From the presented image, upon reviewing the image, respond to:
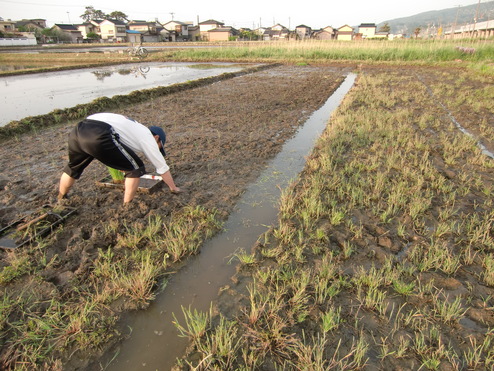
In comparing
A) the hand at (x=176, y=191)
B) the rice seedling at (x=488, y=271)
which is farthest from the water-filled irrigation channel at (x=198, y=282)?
the rice seedling at (x=488, y=271)

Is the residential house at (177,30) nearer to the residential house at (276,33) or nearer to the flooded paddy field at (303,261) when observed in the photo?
the residential house at (276,33)

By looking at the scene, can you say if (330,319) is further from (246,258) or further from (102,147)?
(102,147)

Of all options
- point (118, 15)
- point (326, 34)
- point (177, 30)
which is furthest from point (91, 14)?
point (326, 34)

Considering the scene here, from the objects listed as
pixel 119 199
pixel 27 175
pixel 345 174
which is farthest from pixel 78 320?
pixel 345 174

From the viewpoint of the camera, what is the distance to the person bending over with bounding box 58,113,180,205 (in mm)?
2684

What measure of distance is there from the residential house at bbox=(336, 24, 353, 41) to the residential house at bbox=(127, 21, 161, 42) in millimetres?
37447

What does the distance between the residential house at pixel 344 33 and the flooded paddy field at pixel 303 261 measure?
216 ft

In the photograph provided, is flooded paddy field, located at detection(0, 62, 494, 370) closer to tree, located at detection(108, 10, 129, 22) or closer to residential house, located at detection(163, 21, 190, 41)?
residential house, located at detection(163, 21, 190, 41)

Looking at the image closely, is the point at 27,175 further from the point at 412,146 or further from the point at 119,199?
the point at 412,146

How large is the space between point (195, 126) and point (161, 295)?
4922mm

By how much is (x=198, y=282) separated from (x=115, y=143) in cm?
151

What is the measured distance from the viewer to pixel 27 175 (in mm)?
4227

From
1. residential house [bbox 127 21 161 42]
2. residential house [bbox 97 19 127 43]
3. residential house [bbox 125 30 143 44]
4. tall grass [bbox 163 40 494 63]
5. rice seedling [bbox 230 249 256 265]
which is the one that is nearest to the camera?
rice seedling [bbox 230 249 256 265]

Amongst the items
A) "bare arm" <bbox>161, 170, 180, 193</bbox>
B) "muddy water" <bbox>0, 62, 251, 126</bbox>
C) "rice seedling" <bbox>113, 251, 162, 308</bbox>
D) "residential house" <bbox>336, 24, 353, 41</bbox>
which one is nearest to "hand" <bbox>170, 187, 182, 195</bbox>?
"bare arm" <bbox>161, 170, 180, 193</bbox>
